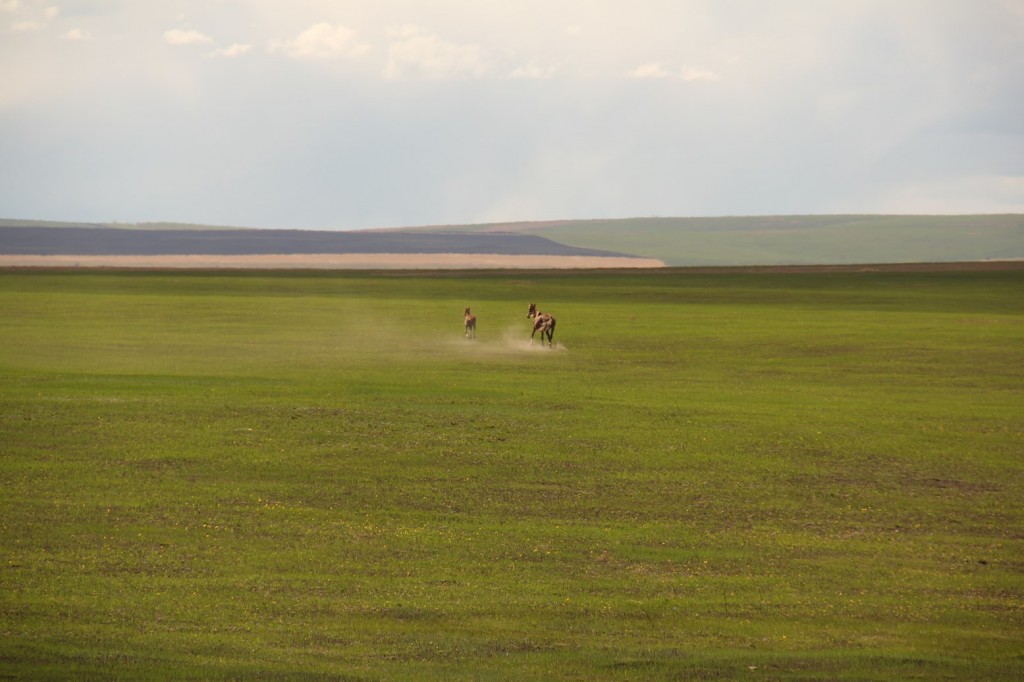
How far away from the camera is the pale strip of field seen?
135m

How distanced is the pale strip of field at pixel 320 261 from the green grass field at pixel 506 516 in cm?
9271

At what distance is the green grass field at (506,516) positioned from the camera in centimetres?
1300

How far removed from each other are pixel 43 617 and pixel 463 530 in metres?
5.79

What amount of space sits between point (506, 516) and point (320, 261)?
434 ft

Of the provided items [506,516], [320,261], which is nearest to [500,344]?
[506,516]

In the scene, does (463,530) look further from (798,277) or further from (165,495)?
(798,277)

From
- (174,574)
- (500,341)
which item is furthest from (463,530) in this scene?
(500,341)

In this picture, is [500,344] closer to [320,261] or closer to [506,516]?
[506,516]

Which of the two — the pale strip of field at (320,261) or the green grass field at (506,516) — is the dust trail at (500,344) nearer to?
the green grass field at (506,516)

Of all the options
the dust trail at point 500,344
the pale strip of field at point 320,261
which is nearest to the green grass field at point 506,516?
the dust trail at point 500,344

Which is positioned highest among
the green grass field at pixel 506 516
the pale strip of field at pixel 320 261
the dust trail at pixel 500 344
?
the pale strip of field at pixel 320 261

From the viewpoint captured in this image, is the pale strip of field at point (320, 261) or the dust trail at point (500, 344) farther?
the pale strip of field at point (320, 261)

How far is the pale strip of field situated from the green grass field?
92706mm

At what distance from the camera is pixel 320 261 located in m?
148
